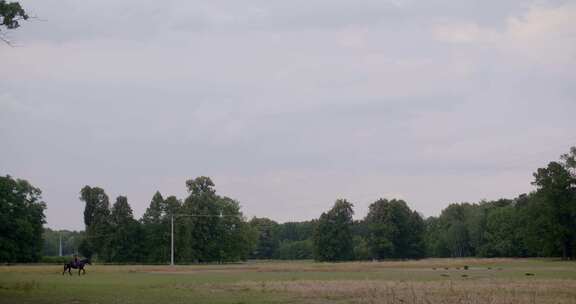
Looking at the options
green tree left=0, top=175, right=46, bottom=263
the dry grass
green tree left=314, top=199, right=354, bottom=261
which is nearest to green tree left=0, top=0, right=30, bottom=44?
the dry grass

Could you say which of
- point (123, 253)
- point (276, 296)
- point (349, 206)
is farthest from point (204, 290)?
point (349, 206)

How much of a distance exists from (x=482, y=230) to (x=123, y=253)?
9071 cm

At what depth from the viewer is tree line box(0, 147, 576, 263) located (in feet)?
356

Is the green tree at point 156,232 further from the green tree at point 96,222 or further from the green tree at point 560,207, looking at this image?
the green tree at point 560,207

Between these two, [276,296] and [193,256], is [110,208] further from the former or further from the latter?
[276,296]

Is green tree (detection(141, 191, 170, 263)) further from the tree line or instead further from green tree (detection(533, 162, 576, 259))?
green tree (detection(533, 162, 576, 259))

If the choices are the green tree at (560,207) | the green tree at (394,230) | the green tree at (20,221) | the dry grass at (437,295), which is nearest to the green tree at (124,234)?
the green tree at (20,221)

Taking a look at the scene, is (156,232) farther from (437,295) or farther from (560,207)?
(437,295)

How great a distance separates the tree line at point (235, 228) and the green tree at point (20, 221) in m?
0.17

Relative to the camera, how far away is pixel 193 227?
430 ft

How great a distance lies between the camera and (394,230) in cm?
14625

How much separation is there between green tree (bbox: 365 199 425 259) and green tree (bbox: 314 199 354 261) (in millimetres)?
5408

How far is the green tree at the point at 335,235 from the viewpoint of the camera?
147 m

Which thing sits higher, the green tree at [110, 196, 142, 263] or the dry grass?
the green tree at [110, 196, 142, 263]
